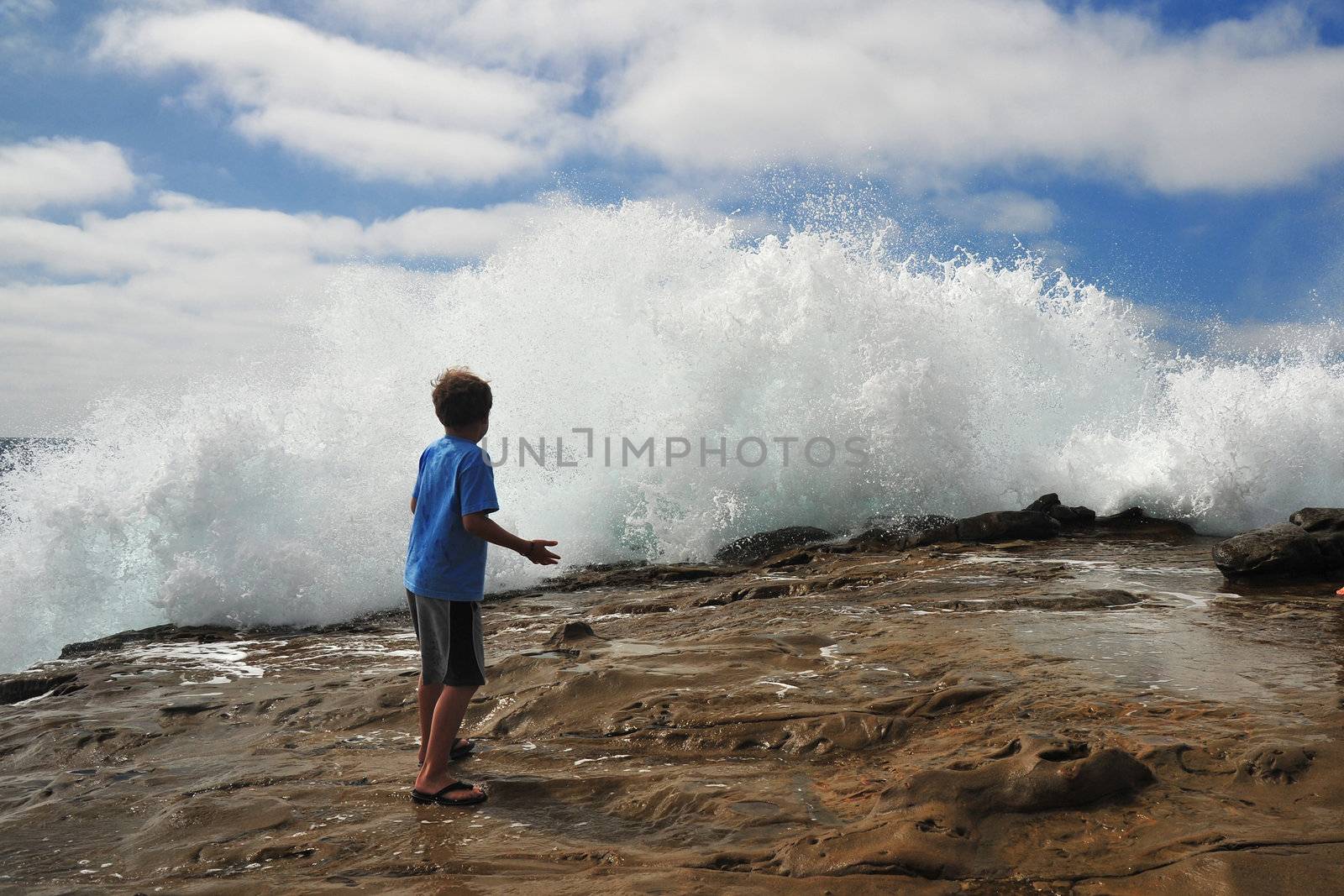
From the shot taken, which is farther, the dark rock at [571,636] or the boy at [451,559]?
the dark rock at [571,636]

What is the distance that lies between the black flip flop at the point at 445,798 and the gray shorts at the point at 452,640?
14.8 inches

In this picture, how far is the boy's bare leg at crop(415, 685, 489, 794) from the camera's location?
3.15 metres

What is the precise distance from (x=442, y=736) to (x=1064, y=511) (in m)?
10.1

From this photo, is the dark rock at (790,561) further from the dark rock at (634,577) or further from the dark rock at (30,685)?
the dark rock at (30,685)

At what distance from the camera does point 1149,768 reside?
2.78 metres

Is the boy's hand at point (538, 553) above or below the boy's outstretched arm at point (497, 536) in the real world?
below

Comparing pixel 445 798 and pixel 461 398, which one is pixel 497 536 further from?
pixel 445 798

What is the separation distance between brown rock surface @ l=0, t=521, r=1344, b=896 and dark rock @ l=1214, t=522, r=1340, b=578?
1.12 meters

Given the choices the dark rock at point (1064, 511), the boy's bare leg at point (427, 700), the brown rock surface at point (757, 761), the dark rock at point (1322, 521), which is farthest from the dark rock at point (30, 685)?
the dark rock at point (1064, 511)

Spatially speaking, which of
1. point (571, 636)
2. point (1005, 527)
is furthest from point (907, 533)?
point (571, 636)

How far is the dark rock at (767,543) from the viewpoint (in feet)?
33.7

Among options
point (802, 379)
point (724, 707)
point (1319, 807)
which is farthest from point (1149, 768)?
point (802, 379)

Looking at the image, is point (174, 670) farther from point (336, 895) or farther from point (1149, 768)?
point (1149, 768)

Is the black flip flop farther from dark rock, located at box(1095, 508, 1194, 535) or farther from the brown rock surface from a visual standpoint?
dark rock, located at box(1095, 508, 1194, 535)
